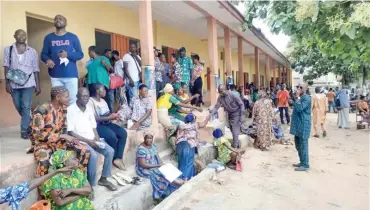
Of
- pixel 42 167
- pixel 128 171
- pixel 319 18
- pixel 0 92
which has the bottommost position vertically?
pixel 128 171

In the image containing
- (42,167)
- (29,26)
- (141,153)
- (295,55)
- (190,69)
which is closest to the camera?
(42,167)

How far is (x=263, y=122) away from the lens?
916 centimetres

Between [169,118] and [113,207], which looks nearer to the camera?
[113,207]

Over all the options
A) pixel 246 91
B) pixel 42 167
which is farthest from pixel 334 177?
pixel 246 91

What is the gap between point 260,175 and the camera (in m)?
6.58

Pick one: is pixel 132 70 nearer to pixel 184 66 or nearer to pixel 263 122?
pixel 184 66

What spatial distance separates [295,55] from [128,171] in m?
27.4

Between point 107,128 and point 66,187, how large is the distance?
1.58 meters

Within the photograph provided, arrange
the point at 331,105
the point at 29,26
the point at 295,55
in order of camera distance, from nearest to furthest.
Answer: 1. the point at 29,26
2. the point at 331,105
3. the point at 295,55

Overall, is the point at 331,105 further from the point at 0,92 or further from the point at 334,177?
the point at 0,92

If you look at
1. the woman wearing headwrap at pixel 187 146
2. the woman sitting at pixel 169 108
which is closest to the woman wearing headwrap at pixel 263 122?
the woman sitting at pixel 169 108

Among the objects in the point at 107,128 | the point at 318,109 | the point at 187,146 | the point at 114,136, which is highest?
the point at 107,128

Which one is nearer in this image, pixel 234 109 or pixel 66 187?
pixel 66 187

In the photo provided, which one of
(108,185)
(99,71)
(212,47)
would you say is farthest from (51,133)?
(212,47)
